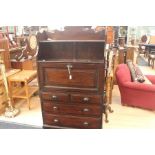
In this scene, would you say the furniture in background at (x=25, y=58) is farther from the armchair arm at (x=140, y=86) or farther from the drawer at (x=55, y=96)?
the armchair arm at (x=140, y=86)

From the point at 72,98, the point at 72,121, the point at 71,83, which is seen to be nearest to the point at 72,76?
the point at 71,83

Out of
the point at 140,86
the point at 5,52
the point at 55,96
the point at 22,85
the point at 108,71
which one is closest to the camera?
the point at 55,96

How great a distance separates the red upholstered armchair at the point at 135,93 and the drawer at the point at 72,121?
0.86 meters

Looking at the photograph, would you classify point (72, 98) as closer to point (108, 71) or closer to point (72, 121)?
point (72, 121)

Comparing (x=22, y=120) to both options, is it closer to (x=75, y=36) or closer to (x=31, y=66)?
(x=31, y=66)

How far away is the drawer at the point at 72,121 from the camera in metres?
1.66

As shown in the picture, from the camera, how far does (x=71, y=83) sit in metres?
1.56

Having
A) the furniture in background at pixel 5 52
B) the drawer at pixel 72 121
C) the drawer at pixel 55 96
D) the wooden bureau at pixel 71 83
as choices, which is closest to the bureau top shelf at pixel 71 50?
the wooden bureau at pixel 71 83

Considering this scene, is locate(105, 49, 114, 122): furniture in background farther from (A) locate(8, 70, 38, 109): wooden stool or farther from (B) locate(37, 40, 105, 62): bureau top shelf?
(A) locate(8, 70, 38, 109): wooden stool

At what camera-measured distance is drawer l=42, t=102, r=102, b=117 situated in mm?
1632

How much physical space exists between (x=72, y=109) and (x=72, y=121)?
14cm
